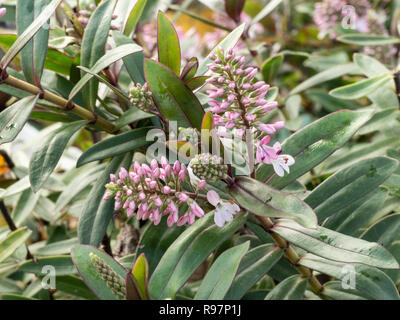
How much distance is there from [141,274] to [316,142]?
1.23ft

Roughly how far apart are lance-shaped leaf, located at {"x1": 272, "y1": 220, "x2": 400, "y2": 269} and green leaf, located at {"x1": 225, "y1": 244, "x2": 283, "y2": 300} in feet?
0.26

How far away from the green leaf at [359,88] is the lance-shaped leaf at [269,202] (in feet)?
1.80

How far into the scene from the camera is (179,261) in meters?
0.78

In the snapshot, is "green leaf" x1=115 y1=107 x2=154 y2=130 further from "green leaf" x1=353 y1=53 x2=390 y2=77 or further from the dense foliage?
"green leaf" x1=353 y1=53 x2=390 y2=77

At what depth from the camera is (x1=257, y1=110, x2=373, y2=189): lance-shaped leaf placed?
2.58 ft

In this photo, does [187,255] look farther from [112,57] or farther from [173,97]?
[112,57]

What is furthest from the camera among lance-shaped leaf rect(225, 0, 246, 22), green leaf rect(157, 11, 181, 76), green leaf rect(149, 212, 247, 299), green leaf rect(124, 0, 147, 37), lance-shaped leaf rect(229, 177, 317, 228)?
lance-shaped leaf rect(225, 0, 246, 22)

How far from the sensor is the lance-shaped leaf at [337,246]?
2.30 ft

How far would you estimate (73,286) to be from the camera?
1.07m

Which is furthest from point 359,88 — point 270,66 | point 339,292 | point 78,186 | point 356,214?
point 78,186

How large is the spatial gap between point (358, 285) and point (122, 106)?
0.64 m

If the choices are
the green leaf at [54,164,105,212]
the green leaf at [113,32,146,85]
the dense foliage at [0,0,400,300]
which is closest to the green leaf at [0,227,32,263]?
the dense foliage at [0,0,400,300]
